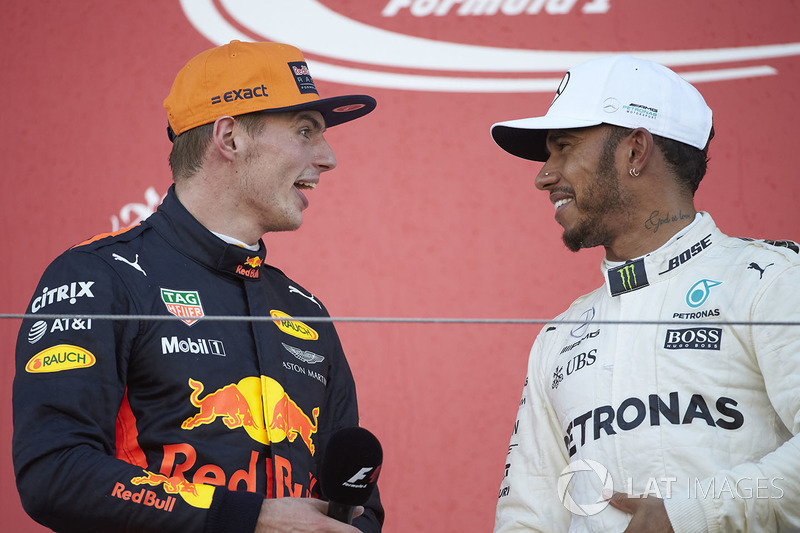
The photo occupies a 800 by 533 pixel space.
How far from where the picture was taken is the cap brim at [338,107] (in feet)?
4.96

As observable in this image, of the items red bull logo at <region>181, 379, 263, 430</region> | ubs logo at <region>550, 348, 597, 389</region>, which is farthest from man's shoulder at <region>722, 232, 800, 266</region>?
red bull logo at <region>181, 379, 263, 430</region>

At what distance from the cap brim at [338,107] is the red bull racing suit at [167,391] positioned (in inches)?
9.5

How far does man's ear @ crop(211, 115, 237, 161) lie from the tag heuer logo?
0.80 ft

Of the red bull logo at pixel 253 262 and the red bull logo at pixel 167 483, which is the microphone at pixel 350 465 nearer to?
the red bull logo at pixel 167 483

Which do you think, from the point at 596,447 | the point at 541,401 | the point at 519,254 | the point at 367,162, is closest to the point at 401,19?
the point at 367,162

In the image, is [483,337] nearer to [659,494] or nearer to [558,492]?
[558,492]

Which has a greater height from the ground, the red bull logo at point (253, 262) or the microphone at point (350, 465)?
the red bull logo at point (253, 262)

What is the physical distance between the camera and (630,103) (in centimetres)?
151

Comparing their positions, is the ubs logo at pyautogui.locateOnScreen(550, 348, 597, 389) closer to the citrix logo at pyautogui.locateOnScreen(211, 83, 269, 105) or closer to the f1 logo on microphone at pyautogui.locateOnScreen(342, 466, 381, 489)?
the f1 logo on microphone at pyautogui.locateOnScreen(342, 466, 381, 489)

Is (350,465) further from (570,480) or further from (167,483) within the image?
(570,480)

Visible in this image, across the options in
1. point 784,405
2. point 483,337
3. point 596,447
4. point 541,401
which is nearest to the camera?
point 784,405

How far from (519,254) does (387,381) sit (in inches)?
15.7

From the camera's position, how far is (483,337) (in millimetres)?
2162

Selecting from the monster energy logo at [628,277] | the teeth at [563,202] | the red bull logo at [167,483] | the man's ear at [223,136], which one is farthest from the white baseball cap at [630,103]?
the red bull logo at [167,483]
